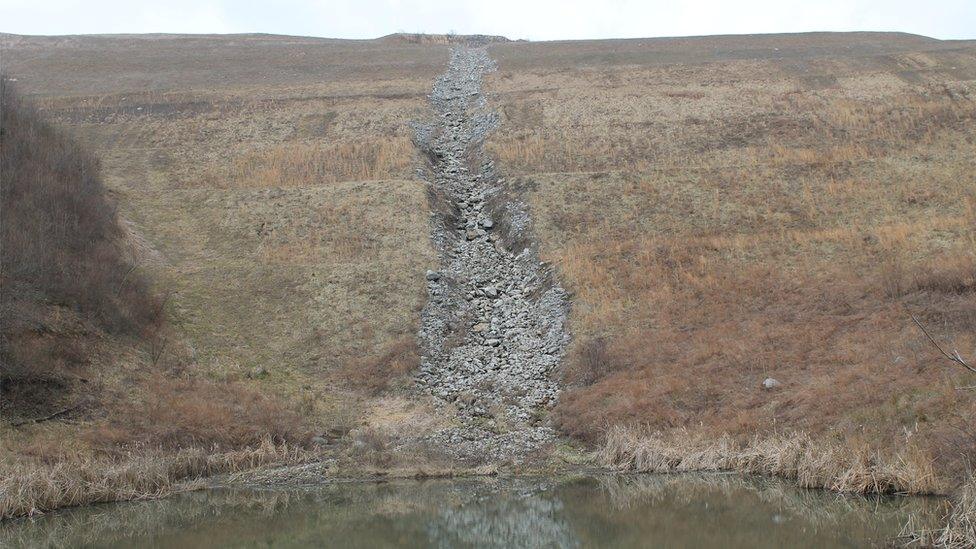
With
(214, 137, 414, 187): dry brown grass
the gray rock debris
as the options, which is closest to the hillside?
(214, 137, 414, 187): dry brown grass

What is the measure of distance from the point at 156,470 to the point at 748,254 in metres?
22.9

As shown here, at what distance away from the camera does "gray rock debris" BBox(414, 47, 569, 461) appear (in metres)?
26.2

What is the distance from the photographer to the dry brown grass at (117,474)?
18.9 meters

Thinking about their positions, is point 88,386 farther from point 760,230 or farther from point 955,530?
point 760,230

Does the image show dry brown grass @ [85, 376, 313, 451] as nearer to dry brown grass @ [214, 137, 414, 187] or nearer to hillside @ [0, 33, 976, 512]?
hillside @ [0, 33, 976, 512]

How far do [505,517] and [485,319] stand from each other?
15.3 meters

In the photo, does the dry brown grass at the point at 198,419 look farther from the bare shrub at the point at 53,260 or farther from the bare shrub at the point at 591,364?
the bare shrub at the point at 591,364

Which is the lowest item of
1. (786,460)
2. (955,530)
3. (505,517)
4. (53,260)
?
(505,517)

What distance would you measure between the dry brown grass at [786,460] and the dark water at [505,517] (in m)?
0.43

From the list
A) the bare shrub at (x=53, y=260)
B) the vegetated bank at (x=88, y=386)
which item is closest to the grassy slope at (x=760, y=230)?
the vegetated bank at (x=88, y=386)

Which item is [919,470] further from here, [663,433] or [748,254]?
[748,254]

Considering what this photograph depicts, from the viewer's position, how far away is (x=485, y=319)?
33469mm

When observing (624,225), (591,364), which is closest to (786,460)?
(591,364)

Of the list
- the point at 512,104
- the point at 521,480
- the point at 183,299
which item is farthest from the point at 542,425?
the point at 512,104
